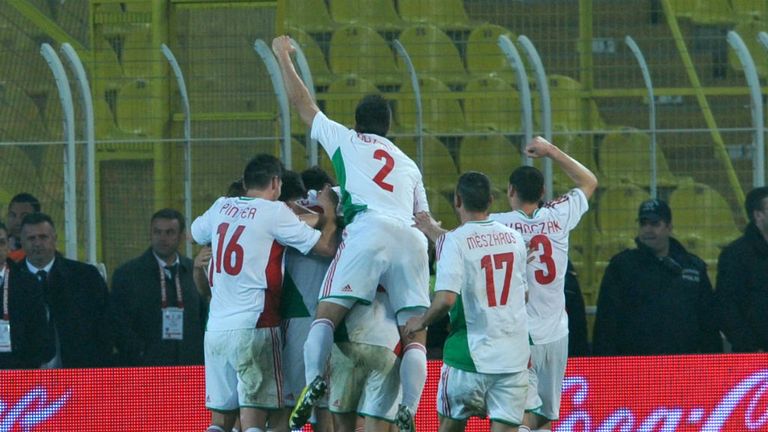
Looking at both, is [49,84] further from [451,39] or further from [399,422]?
[399,422]

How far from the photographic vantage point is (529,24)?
11.0 m

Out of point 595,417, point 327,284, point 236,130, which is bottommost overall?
point 595,417

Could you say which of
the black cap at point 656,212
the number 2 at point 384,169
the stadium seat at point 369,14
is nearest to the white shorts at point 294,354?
the number 2 at point 384,169

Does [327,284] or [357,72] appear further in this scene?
[357,72]

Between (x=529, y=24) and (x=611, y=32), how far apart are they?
2.10 ft

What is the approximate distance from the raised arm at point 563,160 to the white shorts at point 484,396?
4.55 feet

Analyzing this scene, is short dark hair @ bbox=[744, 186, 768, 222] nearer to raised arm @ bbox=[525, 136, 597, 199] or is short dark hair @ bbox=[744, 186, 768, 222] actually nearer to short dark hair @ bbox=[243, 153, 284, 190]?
raised arm @ bbox=[525, 136, 597, 199]

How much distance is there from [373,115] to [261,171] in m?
0.70

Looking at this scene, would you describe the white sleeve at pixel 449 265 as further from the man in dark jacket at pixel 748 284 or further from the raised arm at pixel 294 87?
the man in dark jacket at pixel 748 284

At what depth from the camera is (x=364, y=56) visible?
10.8 metres

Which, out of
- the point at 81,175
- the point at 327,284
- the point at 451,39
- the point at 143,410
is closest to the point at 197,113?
the point at 81,175

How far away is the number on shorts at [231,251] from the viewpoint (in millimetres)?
7645

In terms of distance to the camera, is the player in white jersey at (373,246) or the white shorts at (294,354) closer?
the player in white jersey at (373,246)

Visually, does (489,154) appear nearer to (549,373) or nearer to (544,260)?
(544,260)
